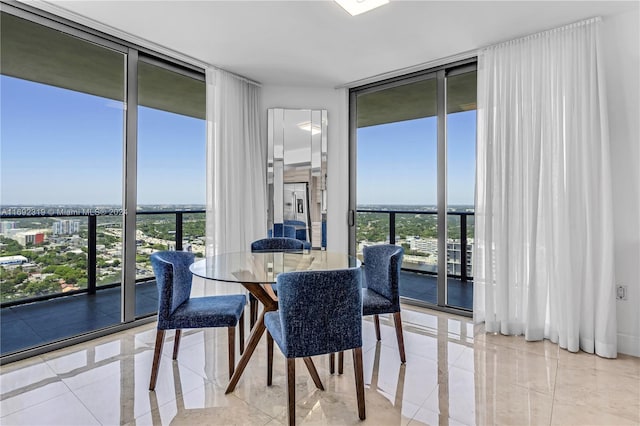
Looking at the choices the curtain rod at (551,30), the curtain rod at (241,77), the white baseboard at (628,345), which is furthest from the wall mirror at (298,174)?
the white baseboard at (628,345)

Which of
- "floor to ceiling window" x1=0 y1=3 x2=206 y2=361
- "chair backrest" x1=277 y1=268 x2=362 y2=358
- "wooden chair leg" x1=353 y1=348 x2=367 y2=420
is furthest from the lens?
"floor to ceiling window" x1=0 y1=3 x2=206 y2=361

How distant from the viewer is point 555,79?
274 cm

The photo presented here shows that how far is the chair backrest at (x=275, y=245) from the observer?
3115mm

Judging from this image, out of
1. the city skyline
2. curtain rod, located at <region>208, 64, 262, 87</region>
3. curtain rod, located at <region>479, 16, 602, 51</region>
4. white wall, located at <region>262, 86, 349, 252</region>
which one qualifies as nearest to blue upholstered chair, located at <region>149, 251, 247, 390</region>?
the city skyline

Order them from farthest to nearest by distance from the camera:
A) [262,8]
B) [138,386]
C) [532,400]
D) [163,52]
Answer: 1. [163,52]
2. [262,8]
3. [138,386]
4. [532,400]

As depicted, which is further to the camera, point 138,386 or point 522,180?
point 522,180

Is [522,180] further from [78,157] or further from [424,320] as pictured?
[78,157]

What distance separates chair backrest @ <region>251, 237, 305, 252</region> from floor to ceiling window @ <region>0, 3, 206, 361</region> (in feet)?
3.28

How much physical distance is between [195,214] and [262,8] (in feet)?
8.73

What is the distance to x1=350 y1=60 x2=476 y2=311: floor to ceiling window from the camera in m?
3.57

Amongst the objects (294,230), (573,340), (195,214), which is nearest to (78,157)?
(195,214)

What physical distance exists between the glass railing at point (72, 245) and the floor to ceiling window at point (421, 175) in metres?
2.19

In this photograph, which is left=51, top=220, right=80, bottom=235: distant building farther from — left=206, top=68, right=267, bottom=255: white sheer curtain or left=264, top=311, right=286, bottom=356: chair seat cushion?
left=264, top=311, right=286, bottom=356: chair seat cushion

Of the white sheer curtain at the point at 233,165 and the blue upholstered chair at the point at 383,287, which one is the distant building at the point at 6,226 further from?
the blue upholstered chair at the point at 383,287
